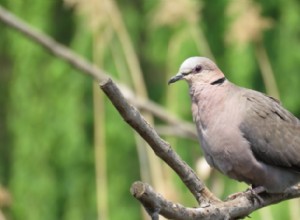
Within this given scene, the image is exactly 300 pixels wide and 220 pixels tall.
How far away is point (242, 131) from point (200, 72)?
20cm

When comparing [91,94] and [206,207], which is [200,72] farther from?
[91,94]

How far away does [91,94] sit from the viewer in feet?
15.0

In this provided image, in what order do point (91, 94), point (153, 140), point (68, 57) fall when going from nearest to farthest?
point (153, 140) → point (68, 57) → point (91, 94)

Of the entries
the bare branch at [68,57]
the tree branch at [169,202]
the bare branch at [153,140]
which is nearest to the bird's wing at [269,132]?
the tree branch at [169,202]

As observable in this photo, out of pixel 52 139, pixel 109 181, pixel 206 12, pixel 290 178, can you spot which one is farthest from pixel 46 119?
pixel 290 178

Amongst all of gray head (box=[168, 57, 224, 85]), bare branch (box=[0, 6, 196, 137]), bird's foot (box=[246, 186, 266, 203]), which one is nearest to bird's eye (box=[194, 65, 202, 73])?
gray head (box=[168, 57, 224, 85])

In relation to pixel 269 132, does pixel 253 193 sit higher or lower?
lower

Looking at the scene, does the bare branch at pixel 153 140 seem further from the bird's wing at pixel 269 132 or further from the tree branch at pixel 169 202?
the bird's wing at pixel 269 132

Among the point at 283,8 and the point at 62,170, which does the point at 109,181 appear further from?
the point at 283,8

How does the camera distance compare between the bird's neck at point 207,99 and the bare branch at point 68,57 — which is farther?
the bare branch at point 68,57

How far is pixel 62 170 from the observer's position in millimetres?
4551

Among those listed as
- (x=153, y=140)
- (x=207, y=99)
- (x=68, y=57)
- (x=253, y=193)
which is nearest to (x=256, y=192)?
(x=253, y=193)

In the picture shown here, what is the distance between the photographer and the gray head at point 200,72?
2709 millimetres

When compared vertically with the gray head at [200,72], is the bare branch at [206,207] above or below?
below
